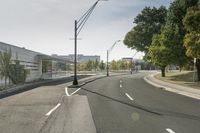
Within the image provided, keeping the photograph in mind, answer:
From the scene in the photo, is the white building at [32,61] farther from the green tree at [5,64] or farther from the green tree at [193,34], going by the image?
the green tree at [193,34]

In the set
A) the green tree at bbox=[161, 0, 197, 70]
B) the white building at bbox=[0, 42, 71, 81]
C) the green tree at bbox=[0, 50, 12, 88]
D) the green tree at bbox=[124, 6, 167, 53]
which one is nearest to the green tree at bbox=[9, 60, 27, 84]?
the green tree at bbox=[0, 50, 12, 88]

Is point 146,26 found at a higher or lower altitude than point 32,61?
higher

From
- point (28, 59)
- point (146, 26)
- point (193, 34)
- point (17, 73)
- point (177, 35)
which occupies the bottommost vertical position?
point (17, 73)

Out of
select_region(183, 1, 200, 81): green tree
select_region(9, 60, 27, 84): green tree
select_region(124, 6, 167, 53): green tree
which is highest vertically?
select_region(124, 6, 167, 53): green tree

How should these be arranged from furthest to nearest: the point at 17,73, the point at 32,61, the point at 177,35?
1. the point at 32,61
2. the point at 177,35
3. the point at 17,73

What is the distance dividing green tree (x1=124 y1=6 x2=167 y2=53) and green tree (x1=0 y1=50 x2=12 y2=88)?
115 ft

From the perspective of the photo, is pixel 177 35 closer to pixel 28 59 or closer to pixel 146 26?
pixel 28 59

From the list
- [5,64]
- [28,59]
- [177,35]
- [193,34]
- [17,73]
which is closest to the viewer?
[193,34]

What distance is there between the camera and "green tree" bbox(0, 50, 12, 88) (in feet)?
120

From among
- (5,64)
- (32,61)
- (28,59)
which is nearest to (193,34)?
(5,64)

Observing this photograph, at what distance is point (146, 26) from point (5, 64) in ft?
121

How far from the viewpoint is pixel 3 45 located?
3769 centimetres

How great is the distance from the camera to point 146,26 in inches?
2689

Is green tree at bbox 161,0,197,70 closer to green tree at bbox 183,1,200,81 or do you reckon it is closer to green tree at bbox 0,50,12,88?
green tree at bbox 183,1,200,81
